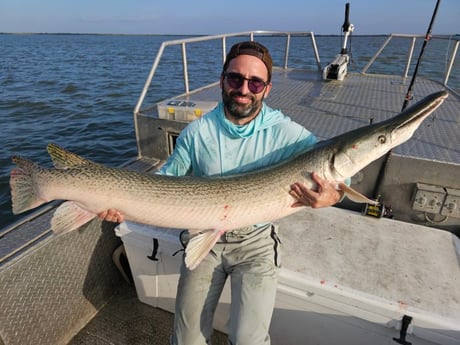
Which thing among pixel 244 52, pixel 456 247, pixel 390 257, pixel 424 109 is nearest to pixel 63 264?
→ pixel 244 52

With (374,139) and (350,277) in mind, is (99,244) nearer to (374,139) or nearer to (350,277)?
(350,277)

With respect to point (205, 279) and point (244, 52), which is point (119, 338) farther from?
point (244, 52)

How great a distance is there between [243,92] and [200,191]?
0.87 meters

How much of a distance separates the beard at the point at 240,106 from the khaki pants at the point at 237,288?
38.3 inches

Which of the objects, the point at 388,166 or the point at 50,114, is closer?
the point at 388,166

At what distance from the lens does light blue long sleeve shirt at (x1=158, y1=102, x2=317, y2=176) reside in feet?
8.59

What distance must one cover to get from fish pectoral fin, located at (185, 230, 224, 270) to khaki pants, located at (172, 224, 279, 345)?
208 mm

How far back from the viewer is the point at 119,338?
10.9ft

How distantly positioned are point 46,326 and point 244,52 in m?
3.14

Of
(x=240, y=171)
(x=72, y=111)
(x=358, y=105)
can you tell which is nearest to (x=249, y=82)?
(x=240, y=171)

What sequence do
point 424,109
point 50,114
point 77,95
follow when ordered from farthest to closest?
point 77,95 < point 50,114 < point 424,109

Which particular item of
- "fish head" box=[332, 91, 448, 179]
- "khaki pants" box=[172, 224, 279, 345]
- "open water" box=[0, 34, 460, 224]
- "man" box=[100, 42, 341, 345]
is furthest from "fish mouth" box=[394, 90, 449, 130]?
"open water" box=[0, 34, 460, 224]

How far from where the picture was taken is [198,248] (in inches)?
94.0

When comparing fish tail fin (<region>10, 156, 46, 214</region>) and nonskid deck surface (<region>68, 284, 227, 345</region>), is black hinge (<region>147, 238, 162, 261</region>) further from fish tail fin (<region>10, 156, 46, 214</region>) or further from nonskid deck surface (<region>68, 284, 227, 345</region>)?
fish tail fin (<region>10, 156, 46, 214</region>)
